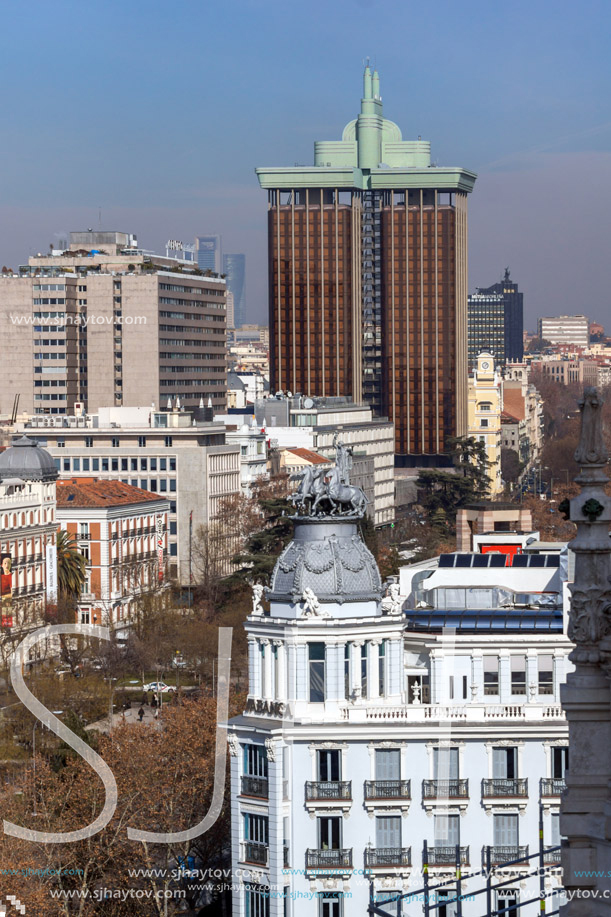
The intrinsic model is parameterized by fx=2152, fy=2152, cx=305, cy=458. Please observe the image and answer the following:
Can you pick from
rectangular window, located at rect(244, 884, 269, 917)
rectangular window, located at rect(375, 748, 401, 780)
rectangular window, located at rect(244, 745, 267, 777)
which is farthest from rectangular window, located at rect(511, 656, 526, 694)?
rectangular window, located at rect(244, 884, 269, 917)

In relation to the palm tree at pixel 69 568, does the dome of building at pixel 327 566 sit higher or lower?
higher

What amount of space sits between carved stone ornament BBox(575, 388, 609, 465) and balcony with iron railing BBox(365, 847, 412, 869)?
30976mm

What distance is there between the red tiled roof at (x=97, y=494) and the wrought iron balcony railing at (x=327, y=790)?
102787mm

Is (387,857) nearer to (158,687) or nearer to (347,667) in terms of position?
(347,667)

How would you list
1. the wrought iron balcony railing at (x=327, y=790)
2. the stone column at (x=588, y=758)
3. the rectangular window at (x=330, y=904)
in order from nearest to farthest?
the stone column at (x=588, y=758) < the rectangular window at (x=330, y=904) < the wrought iron balcony railing at (x=327, y=790)

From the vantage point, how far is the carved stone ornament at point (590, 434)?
737 inches

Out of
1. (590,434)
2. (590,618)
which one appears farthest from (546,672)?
(590,618)

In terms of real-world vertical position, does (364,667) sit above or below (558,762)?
above

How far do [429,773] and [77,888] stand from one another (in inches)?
472

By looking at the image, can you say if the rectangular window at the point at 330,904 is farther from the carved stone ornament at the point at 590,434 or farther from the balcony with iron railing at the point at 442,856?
the carved stone ornament at the point at 590,434

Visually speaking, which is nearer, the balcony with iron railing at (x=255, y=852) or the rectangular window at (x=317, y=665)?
the balcony with iron railing at (x=255, y=852)

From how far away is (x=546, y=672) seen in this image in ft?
175

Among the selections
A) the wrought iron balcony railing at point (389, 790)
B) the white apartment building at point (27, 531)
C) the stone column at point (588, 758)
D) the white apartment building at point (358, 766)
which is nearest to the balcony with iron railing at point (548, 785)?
the white apartment building at point (358, 766)

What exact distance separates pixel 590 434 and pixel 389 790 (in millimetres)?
31290
